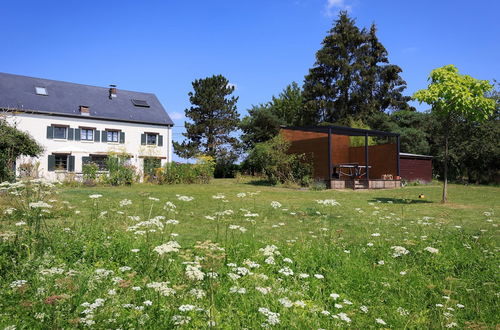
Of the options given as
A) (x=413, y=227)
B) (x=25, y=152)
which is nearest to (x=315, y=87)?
(x=25, y=152)

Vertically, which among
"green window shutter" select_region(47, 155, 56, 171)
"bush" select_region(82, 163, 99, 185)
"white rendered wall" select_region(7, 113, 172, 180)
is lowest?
"bush" select_region(82, 163, 99, 185)

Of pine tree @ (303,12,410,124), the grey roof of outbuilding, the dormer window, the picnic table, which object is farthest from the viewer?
pine tree @ (303,12,410,124)

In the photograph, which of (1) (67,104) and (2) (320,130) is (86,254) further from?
(1) (67,104)

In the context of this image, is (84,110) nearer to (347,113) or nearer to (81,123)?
(81,123)

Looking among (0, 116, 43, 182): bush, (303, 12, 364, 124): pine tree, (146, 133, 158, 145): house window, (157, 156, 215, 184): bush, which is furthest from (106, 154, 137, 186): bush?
(303, 12, 364, 124): pine tree

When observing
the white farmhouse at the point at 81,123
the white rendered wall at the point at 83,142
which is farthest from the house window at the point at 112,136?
the white rendered wall at the point at 83,142

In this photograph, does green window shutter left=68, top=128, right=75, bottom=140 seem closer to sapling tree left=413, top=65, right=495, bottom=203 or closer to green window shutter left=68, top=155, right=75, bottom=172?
green window shutter left=68, top=155, right=75, bottom=172

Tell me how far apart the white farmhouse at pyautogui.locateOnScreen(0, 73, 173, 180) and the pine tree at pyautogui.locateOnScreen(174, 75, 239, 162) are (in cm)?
681

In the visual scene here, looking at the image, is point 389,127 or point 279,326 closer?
point 279,326

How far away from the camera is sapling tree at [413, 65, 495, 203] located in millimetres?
13203

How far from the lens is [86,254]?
438 centimetres

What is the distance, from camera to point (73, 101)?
103 feet

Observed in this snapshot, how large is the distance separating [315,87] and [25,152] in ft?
93.7

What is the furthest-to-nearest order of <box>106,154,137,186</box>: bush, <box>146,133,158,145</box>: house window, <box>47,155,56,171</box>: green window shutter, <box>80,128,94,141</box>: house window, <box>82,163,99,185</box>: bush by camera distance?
<box>146,133,158,145</box>: house window
<box>80,128,94,141</box>: house window
<box>47,155,56,171</box>: green window shutter
<box>106,154,137,186</box>: bush
<box>82,163,99,185</box>: bush
